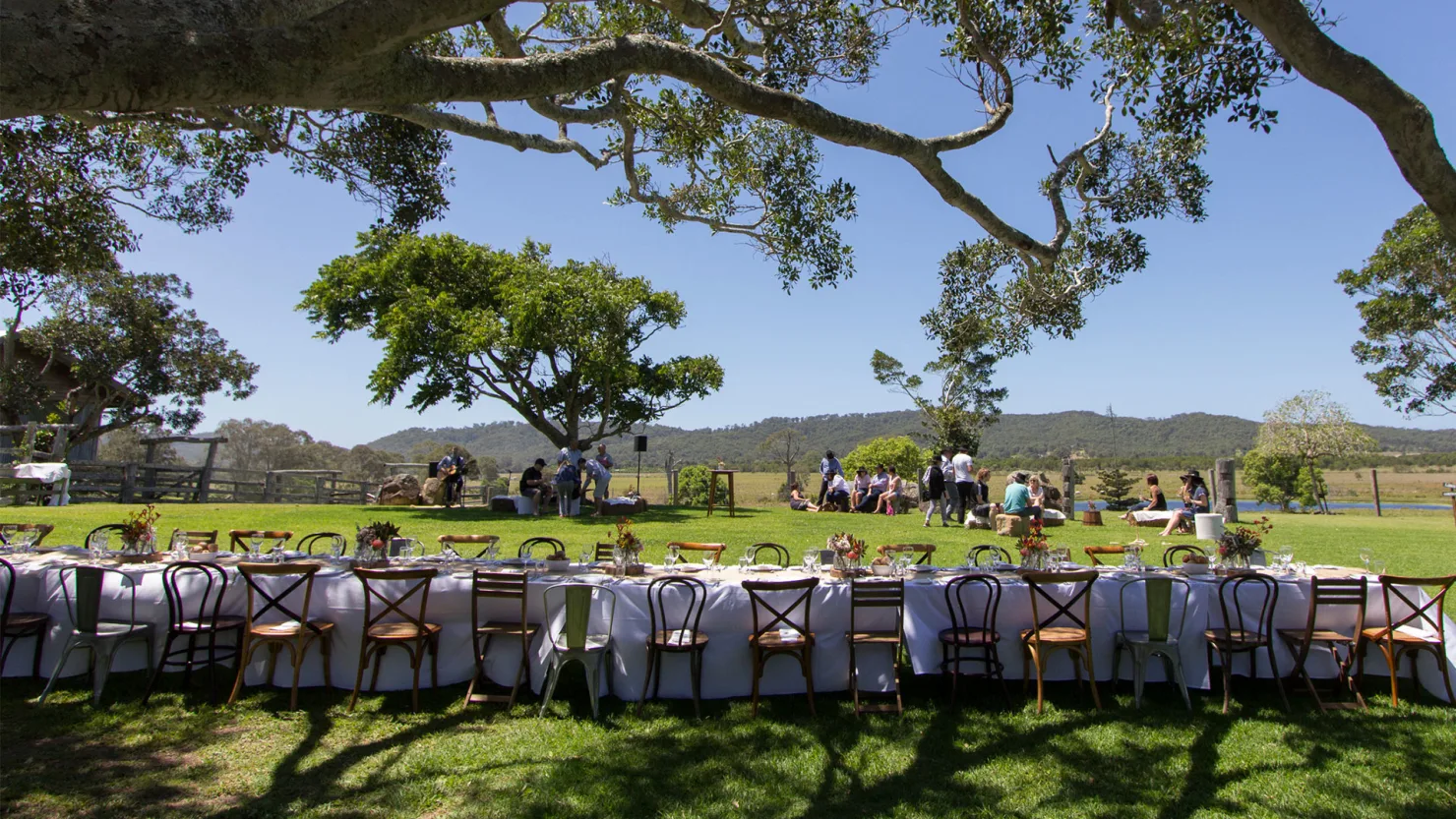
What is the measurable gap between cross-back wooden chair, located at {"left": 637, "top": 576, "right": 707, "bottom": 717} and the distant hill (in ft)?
252

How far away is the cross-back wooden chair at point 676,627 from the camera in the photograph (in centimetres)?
495

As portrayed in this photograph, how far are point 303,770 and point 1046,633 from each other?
4.25 metres

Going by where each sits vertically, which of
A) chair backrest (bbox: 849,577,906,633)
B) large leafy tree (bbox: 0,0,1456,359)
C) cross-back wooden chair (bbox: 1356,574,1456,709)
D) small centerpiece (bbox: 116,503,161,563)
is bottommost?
cross-back wooden chair (bbox: 1356,574,1456,709)

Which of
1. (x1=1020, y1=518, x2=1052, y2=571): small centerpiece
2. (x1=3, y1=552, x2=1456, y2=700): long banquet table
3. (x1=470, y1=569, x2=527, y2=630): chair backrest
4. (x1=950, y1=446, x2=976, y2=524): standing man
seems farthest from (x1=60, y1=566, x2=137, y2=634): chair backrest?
(x1=950, y1=446, x2=976, y2=524): standing man

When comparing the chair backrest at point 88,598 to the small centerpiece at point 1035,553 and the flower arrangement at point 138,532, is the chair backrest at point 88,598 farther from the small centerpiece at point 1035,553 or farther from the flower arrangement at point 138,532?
the small centerpiece at point 1035,553

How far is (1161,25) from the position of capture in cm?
548

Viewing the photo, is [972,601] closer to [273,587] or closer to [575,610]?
[575,610]

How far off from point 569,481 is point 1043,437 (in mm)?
92350

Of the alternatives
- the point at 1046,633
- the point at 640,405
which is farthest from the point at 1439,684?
the point at 640,405

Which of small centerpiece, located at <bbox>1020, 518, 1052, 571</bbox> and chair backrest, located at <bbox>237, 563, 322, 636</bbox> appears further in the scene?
small centerpiece, located at <bbox>1020, 518, 1052, 571</bbox>

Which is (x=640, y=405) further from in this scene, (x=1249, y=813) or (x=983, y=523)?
(x=1249, y=813)

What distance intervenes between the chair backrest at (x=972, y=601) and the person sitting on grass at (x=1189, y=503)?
999 centimetres

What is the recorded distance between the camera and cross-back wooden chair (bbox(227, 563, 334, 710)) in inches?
193

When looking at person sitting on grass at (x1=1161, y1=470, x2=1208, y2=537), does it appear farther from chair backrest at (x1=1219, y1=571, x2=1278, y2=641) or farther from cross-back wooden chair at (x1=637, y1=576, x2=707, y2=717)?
cross-back wooden chair at (x1=637, y1=576, x2=707, y2=717)
